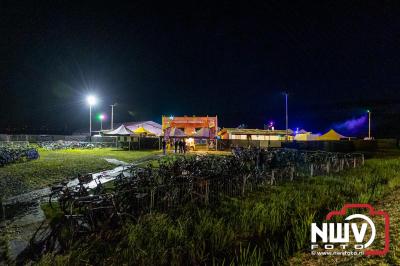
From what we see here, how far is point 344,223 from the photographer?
198 inches

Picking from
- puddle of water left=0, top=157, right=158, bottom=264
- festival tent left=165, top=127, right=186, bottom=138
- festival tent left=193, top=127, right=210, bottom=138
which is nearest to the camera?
puddle of water left=0, top=157, right=158, bottom=264

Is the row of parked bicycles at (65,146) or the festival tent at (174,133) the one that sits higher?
the festival tent at (174,133)

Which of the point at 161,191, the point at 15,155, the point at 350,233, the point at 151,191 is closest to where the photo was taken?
the point at 350,233

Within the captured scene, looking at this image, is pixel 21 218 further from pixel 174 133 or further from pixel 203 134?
pixel 203 134

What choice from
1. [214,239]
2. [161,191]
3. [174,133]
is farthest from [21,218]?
[174,133]

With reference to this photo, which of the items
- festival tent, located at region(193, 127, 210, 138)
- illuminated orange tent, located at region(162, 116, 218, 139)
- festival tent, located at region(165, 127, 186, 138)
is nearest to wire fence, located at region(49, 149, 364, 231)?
festival tent, located at region(193, 127, 210, 138)

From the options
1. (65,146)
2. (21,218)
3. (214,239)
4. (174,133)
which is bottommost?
(21,218)

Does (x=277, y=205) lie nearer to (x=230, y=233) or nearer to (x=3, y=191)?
(x=230, y=233)

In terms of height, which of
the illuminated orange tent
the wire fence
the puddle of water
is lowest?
the puddle of water

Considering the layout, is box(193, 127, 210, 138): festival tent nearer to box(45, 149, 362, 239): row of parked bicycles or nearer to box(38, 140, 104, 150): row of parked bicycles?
box(38, 140, 104, 150): row of parked bicycles

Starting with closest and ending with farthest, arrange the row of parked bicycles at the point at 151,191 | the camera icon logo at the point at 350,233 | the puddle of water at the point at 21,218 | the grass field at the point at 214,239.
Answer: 1. the grass field at the point at 214,239
2. the camera icon logo at the point at 350,233
3. the puddle of water at the point at 21,218
4. the row of parked bicycles at the point at 151,191

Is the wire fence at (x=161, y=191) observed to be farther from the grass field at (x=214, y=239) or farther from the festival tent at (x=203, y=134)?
the festival tent at (x=203, y=134)

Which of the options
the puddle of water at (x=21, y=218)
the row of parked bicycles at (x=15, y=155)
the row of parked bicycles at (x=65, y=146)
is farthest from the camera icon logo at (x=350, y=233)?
the row of parked bicycles at (x=65, y=146)

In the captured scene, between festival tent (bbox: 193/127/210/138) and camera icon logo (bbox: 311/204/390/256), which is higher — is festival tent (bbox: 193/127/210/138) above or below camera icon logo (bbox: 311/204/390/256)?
above
